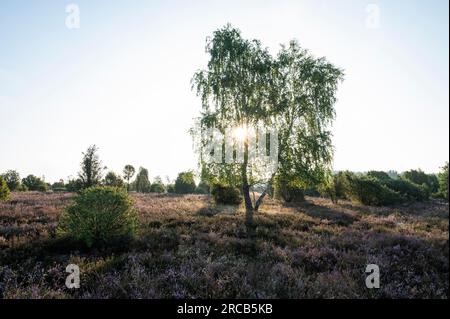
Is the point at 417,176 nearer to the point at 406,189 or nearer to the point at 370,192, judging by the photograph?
the point at 406,189

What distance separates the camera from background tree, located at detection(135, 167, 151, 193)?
71500 mm

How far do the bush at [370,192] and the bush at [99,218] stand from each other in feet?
83.7

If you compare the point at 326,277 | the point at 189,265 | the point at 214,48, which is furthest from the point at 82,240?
the point at 214,48

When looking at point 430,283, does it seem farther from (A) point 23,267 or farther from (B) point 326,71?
(B) point 326,71

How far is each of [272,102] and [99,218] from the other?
13.4 m

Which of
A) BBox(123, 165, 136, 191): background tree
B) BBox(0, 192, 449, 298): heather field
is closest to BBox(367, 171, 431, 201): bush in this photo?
BBox(0, 192, 449, 298): heather field

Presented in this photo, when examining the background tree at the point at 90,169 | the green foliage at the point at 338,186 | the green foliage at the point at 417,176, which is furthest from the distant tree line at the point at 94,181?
the green foliage at the point at 417,176

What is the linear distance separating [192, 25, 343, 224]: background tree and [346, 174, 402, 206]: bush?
11962 millimetres

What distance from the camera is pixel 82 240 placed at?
30.3 ft

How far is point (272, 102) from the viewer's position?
19000 mm

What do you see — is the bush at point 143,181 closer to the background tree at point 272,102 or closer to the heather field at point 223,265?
the background tree at point 272,102

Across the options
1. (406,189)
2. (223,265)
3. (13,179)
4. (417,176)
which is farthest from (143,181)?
(223,265)

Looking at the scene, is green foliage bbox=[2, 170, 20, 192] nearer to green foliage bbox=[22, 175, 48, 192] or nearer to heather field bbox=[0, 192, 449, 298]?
green foliage bbox=[22, 175, 48, 192]
